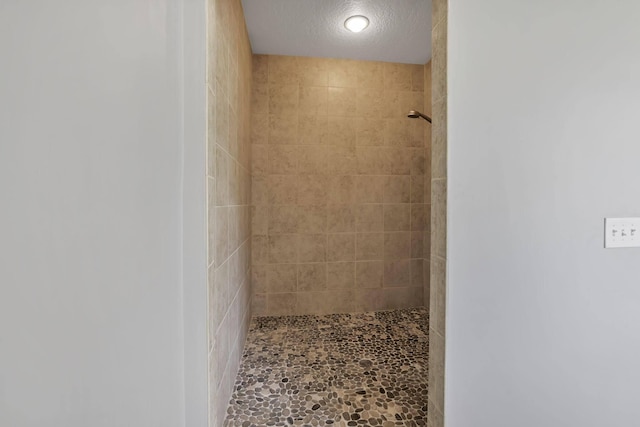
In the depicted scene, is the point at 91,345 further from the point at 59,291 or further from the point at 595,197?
the point at 595,197

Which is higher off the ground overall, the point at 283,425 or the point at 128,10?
the point at 128,10

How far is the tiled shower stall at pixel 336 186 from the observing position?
229 cm

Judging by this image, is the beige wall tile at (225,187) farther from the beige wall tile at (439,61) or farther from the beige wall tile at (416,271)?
the beige wall tile at (416,271)

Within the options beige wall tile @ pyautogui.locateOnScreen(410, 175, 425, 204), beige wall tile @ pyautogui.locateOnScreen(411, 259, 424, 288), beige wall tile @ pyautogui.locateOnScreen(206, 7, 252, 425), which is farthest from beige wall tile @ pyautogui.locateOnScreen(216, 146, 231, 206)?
beige wall tile @ pyautogui.locateOnScreen(411, 259, 424, 288)

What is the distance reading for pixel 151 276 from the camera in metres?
0.63

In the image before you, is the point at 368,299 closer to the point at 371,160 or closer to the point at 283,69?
the point at 371,160

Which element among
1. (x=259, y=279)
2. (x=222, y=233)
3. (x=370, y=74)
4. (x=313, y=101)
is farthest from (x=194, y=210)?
(x=370, y=74)

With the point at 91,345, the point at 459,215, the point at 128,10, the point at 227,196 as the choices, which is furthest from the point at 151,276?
the point at 459,215

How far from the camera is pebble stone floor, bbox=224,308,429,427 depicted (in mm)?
1234

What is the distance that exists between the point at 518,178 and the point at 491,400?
2.56ft

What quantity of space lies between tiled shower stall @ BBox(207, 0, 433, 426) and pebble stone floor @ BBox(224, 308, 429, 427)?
11.7 inches

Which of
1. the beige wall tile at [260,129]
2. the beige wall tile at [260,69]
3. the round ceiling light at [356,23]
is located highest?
the round ceiling light at [356,23]

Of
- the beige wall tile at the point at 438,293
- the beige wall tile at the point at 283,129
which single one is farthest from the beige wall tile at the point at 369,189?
the beige wall tile at the point at 438,293

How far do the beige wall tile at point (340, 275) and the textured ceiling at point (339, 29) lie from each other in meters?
1.82
